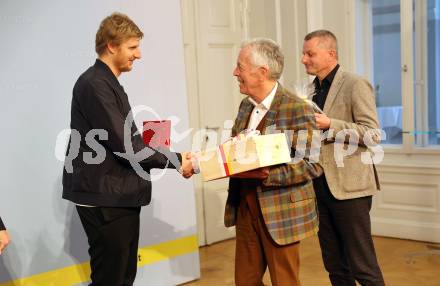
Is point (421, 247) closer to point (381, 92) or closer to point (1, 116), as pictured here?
point (381, 92)

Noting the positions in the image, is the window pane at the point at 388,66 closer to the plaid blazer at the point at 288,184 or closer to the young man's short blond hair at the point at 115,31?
the plaid blazer at the point at 288,184

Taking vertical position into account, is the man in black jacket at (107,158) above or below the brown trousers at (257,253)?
above

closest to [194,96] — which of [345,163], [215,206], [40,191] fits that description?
[215,206]

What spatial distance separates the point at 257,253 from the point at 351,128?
75 centimetres

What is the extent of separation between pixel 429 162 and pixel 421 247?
69 centimetres

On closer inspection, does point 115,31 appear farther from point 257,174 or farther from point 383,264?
point 383,264

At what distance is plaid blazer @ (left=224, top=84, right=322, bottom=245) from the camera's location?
225cm

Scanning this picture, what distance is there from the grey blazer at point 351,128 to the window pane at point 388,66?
2432mm

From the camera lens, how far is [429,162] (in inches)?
186

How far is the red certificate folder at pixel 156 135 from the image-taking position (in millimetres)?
2752

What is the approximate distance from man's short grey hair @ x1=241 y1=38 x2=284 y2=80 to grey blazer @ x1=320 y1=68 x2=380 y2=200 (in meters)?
0.49

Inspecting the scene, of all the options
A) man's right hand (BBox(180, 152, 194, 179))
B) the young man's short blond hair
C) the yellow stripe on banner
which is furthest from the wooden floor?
the young man's short blond hair

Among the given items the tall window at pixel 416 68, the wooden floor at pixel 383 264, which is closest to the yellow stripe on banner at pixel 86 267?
the wooden floor at pixel 383 264

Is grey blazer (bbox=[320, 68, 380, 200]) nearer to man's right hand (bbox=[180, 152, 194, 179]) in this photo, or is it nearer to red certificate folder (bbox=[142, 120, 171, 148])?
man's right hand (bbox=[180, 152, 194, 179])
